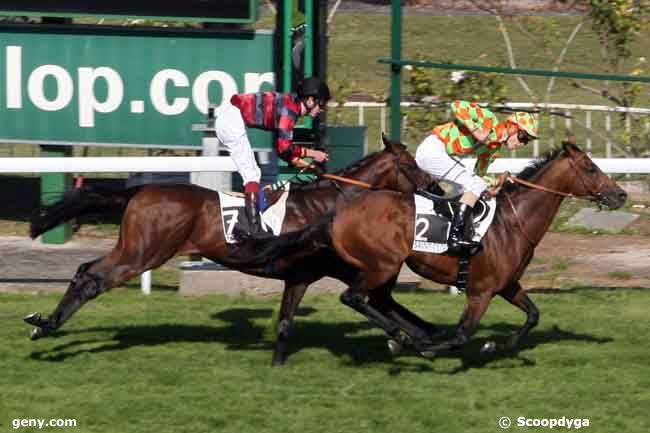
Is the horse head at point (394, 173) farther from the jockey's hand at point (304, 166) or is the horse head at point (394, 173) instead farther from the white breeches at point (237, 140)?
the white breeches at point (237, 140)

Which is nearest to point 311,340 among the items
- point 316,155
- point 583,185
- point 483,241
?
point 316,155

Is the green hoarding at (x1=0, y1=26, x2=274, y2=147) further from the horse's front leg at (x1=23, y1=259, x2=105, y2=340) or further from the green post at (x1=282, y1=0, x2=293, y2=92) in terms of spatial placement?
the horse's front leg at (x1=23, y1=259, x2=105, y2=340)

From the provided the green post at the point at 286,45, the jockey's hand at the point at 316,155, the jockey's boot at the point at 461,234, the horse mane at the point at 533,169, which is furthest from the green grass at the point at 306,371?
the green post at the point at 286,45

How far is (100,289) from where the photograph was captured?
23.5 ft

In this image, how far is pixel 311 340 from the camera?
25.6 feet

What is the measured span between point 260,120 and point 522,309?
5.96ft

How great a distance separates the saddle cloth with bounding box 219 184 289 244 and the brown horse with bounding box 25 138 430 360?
33mm

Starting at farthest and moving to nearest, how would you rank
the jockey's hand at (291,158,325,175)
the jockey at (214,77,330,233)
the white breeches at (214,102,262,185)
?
1. the jockey's hand at (291,158,325,175)
2. the white breeches at (214,102,262,185)
3. the jockey at (214,77,330,233)

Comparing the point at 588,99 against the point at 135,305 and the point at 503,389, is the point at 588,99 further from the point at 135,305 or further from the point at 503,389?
the point at 503,389

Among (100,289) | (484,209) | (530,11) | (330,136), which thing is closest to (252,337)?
(100,289)

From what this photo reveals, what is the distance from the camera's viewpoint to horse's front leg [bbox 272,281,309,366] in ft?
23.6

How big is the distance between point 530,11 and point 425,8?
147 inches

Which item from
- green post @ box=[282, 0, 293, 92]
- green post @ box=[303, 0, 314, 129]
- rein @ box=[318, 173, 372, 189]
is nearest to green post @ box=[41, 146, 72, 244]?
green post @ box=[282, 0, 293, 92]

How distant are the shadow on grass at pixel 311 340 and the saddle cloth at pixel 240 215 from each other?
718 mm
